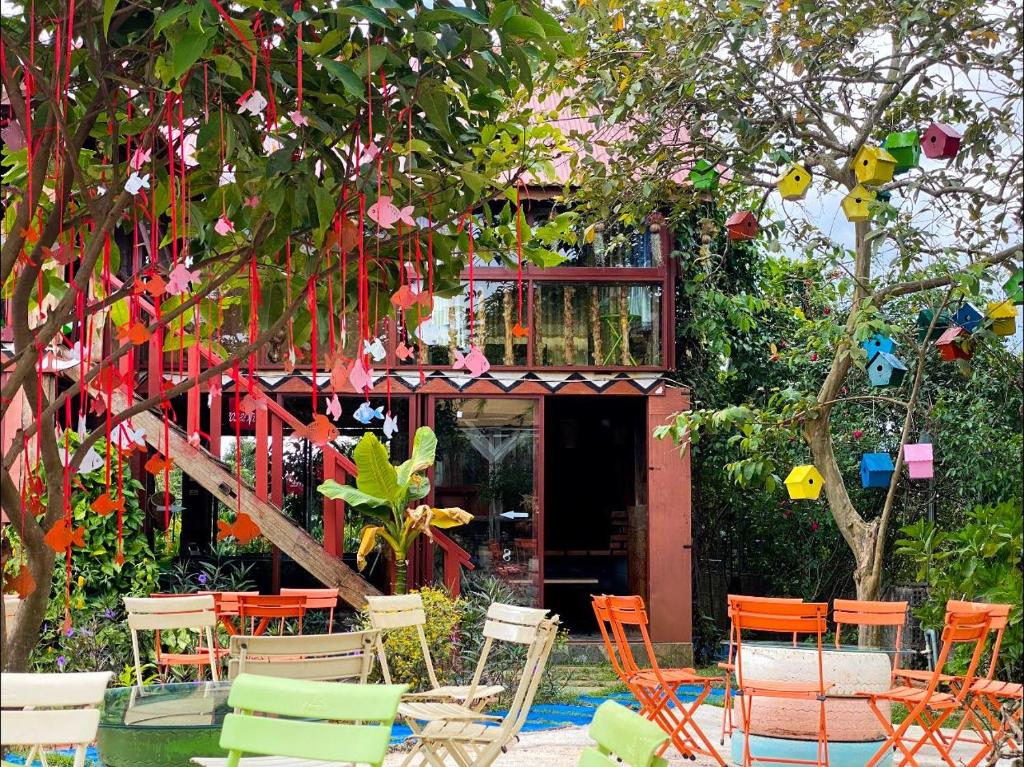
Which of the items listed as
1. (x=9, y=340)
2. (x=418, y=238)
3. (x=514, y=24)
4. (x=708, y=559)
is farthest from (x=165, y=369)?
(x=514, y=24)

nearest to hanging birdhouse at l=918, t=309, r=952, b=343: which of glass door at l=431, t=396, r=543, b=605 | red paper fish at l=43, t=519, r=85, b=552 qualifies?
glass door at l=431, t=396, r=543, b=605

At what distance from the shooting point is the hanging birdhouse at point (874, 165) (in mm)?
6965

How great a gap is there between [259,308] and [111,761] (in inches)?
68.1

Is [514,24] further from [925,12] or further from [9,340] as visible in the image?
[9,340]

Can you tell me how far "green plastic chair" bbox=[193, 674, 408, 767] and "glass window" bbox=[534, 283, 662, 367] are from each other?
8001 millimetres

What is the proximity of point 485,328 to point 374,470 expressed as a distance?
2.07 metres

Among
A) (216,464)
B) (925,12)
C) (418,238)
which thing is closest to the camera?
(418,238)

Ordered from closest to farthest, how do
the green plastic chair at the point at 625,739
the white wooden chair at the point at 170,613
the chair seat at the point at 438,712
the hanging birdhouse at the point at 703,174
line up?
the green plastic chair at the point at 625,739
the chair seat at the point at 438,712
the white wooden chair at the point at 170,613
the hanging birdhouse at the point at 703,174

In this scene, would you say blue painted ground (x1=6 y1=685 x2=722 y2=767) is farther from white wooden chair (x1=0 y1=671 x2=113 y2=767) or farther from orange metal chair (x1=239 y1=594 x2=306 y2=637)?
white wooden chair (x1=0 y1=671 x2=113 y2=767)

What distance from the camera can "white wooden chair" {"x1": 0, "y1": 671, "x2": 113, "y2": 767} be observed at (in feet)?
10.5

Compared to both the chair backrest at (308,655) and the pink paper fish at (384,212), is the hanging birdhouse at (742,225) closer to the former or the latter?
the chair backrest at (308,655)

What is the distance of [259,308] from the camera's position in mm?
4152

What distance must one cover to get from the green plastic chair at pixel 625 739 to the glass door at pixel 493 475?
7.91 m

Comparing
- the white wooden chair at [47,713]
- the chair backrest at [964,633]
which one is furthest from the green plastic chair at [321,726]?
the chair backrest at [964,633]
